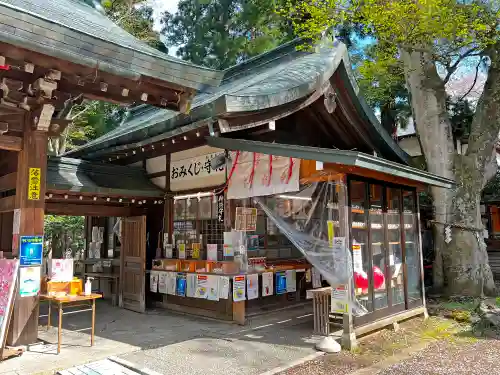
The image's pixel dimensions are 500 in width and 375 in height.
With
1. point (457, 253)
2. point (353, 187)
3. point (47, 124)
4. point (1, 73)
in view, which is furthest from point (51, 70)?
point (457, 253)

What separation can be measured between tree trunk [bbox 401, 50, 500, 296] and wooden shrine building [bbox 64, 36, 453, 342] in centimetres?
127

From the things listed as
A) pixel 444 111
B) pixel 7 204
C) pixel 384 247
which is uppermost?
pixel 444 111

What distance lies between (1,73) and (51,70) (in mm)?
668

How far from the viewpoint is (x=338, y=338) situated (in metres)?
5.94

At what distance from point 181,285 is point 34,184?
3.46 m

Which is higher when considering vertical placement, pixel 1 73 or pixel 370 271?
pixel 1 73

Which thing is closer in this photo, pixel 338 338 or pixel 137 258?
pixel 338 338

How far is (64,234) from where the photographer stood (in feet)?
54.0

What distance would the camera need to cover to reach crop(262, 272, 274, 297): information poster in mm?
7547

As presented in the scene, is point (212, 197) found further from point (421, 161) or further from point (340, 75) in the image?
point (421, 161)

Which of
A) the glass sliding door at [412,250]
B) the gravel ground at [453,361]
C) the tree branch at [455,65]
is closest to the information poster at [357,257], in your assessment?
the gravel ground at [453,361]

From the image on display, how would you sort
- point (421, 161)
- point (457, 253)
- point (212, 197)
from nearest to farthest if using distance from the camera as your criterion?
point (212, 197), point (457, 253), point (421, 161)

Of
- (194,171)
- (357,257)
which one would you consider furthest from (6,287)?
(357,257)

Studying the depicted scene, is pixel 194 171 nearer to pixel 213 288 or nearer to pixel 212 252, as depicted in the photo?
pixel 212 252
